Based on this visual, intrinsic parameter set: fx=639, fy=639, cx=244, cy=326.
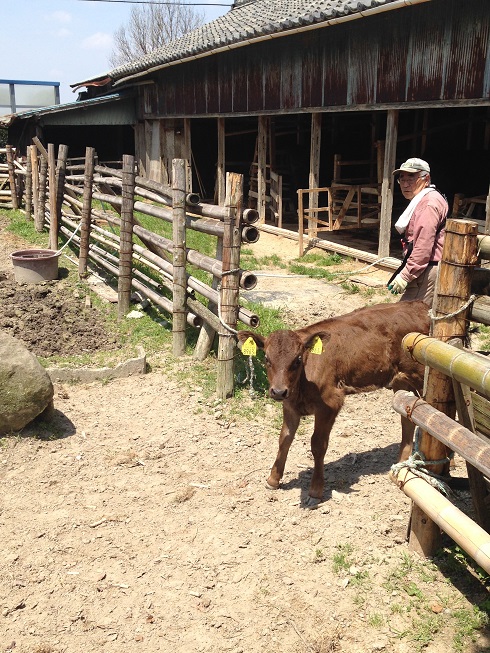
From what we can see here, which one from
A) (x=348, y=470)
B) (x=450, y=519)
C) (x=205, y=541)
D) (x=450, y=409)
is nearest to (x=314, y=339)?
(x=450, y=409)

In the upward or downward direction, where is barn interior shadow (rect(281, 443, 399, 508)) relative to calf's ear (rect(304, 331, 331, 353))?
downward

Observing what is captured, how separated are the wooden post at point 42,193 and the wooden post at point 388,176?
673 cm

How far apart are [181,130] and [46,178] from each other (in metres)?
7.33

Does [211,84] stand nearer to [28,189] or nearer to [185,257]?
[28,189]

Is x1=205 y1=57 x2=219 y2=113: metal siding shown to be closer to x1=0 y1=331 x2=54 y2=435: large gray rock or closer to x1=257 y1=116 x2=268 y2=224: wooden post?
x1=257 y1=116 x2=268 y2=224: wooden post

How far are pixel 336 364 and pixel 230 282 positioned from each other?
173 cm

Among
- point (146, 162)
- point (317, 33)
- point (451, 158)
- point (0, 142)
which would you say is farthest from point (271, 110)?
point (0, 142)

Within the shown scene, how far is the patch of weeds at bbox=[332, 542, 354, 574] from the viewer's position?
12.3 feet

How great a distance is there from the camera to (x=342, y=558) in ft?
12.5

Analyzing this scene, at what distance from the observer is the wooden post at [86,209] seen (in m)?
9.79

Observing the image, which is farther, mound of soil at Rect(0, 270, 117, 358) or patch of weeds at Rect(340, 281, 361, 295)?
patch of weeds at Rect(340, 281, 361, 295)

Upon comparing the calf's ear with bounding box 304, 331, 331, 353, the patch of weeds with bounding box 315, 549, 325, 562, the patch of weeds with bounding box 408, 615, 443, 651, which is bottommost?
the patch of weeds with bounding box 315, 549, 325, 562

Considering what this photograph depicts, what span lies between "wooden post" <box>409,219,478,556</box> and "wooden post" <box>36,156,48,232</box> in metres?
11.2

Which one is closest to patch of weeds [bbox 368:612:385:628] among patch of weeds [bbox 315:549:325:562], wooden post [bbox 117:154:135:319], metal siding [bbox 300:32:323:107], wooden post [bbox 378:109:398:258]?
patch of weeds [bbox 315:549:325:562]
